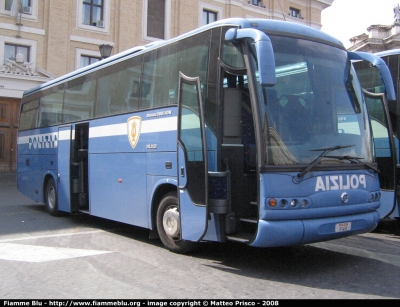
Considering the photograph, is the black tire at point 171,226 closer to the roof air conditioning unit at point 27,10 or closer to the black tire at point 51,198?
the black tire at point 51,198

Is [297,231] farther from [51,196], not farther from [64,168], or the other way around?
[51,196]

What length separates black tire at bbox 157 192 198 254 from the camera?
745 centimetres

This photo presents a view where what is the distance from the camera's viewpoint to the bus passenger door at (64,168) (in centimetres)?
1154

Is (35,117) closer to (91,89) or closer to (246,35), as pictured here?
(91,89)

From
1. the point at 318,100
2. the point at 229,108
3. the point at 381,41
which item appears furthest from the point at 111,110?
the point at 381,41

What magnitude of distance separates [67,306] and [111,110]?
521 cm

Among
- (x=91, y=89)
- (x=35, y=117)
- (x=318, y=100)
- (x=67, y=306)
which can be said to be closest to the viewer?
(x=67, y=306)

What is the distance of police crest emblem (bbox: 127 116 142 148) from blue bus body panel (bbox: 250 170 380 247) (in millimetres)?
3239

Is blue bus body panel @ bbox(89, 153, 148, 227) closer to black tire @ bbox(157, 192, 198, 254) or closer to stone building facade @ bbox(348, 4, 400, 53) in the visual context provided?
black tire @ bbox(157, 192, 198, 254)

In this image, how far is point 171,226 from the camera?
7.59 metres

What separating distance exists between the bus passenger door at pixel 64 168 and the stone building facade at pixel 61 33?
13.9 metres

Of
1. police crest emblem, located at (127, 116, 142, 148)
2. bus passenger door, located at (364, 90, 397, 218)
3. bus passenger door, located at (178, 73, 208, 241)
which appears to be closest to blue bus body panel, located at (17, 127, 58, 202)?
police crest emblem, located at (127, 116, 142, 148)

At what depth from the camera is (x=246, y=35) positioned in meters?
6.16

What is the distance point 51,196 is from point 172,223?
6.37 meters
